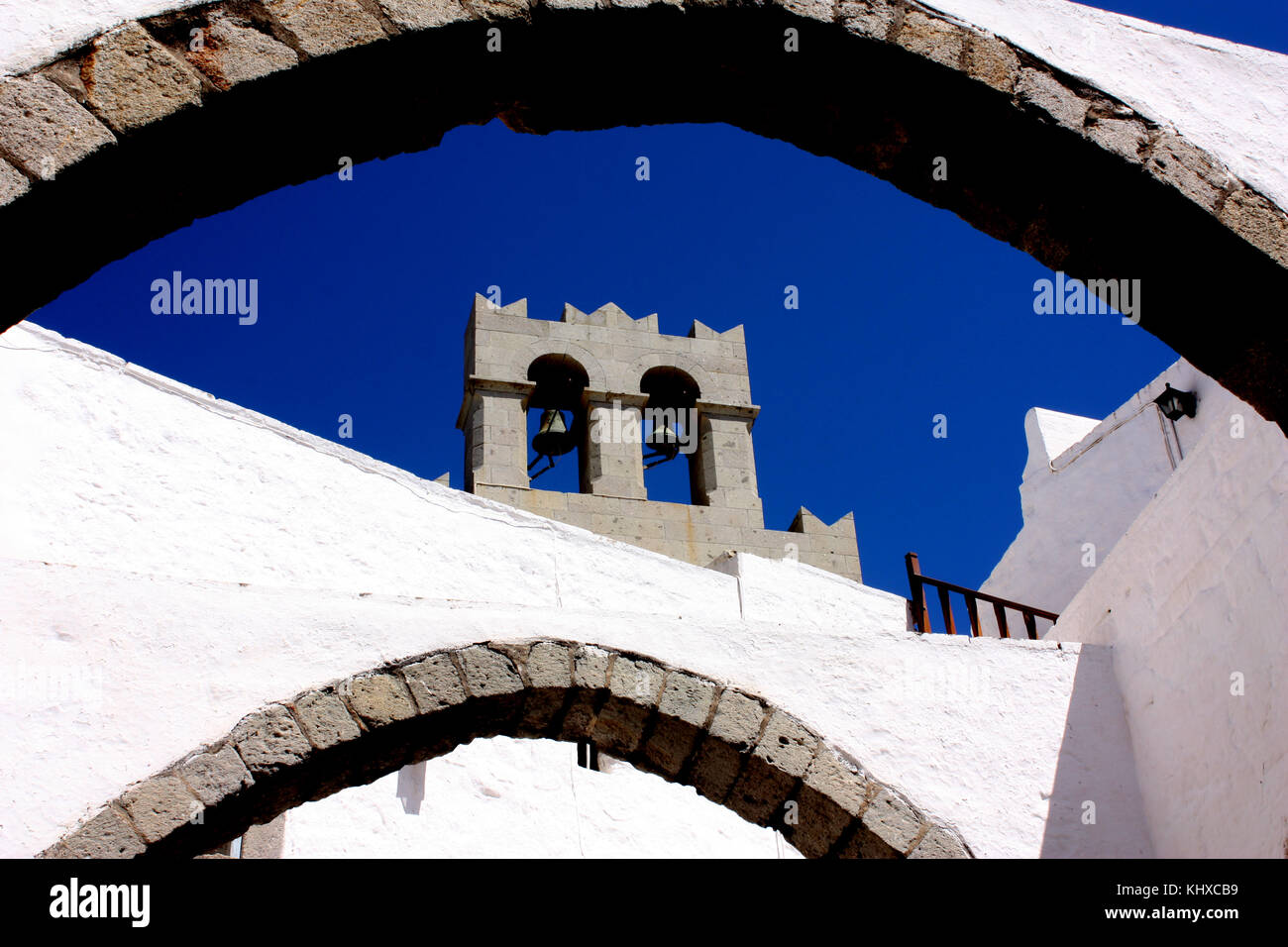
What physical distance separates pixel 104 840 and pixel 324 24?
3.02 meters

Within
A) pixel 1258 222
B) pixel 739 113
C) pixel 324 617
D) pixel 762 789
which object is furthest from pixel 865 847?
pixel 739 113

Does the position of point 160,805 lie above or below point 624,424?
below

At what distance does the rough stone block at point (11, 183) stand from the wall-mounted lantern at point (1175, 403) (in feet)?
28.0

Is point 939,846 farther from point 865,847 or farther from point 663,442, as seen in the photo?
point 663,442

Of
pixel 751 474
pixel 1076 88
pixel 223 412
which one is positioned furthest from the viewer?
pixel 751 474

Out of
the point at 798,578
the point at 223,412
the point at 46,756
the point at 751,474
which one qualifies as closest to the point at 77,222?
the point at 46,756

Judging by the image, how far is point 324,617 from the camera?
17.5ft

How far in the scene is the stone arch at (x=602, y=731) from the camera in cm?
498

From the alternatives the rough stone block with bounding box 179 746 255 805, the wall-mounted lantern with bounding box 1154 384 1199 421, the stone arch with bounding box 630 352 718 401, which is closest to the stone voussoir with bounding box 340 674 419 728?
the rough stone block with bounding box 179 746 255 805

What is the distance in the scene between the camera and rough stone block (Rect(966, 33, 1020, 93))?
3.33 meters

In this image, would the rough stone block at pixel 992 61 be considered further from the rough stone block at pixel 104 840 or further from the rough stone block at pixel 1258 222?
the rough stone block at pixel 104 840

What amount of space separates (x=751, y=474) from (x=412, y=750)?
18.1 ft

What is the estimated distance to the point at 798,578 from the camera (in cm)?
673
